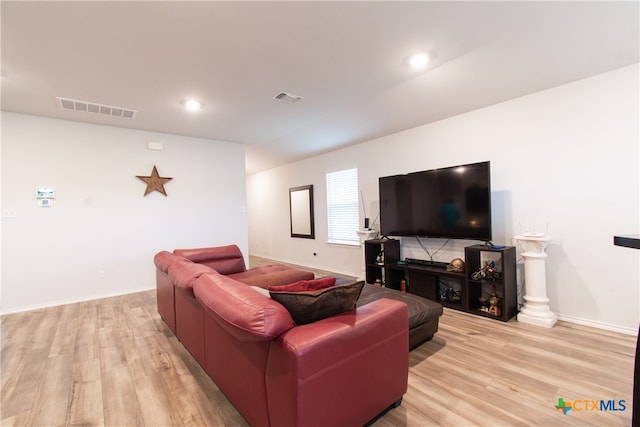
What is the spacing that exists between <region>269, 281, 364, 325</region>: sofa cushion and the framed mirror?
491 cm

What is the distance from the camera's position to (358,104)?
3535 mm

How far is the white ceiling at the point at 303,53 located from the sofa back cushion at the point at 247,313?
182 centimetres

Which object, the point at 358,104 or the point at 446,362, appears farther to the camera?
the point at 358,104

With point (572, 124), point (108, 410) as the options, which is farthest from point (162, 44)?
point (572, 124)

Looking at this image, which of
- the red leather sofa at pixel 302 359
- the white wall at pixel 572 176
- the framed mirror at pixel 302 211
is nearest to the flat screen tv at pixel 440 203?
the white wall at pixel 572 176

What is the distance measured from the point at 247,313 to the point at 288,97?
273cm

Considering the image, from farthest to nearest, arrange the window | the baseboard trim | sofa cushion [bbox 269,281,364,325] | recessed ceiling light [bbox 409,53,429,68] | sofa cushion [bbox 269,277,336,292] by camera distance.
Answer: the window → the baseboard trim → recessed ceiling light [bbox 409,53,429,68] → sofa cushion [bbox 269,277,336,292] → sofa cushion [bbox 269,281,364,325]

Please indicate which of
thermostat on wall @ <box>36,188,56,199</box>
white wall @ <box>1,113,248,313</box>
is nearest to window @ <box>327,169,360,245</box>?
white wall @ <box>1,113,248,313</box>

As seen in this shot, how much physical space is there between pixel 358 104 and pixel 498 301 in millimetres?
2769

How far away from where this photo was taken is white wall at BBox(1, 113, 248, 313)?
369 cm

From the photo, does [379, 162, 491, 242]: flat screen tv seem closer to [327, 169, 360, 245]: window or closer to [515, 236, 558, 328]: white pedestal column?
[515, 236, 558, 328]: white pedestal column

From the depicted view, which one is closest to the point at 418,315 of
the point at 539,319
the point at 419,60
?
the point at 539,319

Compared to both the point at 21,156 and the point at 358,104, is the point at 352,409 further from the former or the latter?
the point at 21,156

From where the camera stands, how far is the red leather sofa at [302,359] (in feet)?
4.00
